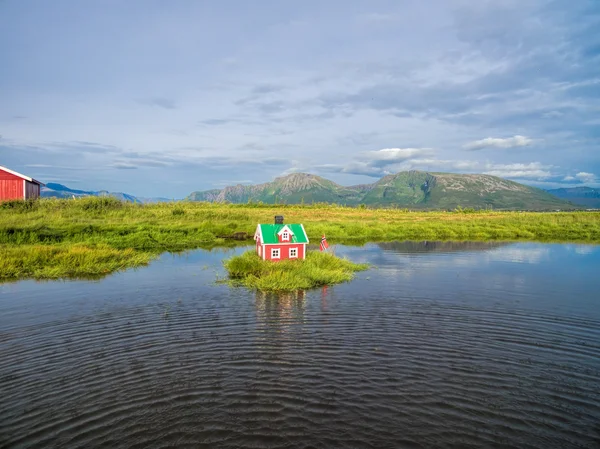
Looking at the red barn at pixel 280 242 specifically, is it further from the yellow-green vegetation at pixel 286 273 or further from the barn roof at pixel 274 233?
the yellow-green vegetation at pixel 286 273

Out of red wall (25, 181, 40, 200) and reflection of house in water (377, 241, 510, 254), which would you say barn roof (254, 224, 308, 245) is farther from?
red wall (25, 181, 40, 200)

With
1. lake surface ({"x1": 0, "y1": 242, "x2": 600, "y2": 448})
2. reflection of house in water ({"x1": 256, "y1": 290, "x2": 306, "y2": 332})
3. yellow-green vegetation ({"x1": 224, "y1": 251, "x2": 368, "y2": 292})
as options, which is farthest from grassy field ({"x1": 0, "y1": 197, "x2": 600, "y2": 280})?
reflection of house in water ({"x1": 256, "y1": 290, "x2": 306, "y2": 332})

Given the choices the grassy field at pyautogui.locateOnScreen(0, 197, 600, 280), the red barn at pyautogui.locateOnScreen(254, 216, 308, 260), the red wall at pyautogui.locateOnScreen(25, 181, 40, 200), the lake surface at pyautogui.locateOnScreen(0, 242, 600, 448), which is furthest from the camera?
the red wall at pyautogui.locateOnScreen(25, 181, 40, 200)

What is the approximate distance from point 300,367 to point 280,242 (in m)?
15.3

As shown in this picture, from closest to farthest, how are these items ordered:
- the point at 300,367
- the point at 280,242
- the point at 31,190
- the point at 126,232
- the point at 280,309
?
the point at 300,367 < the point at 280,309 < the point at 280,242 < the point at 126,232 < the point at 31,190

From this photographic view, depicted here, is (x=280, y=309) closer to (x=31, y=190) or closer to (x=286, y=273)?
(x=286, y=273)

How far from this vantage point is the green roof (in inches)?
1089

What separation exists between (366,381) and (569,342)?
27.5ft

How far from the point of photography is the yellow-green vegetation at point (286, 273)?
23938mm

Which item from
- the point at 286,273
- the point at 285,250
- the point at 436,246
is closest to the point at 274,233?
the point at 285,250

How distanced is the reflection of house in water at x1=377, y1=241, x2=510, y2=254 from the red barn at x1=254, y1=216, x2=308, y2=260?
17.1 m

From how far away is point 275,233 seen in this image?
28078mm

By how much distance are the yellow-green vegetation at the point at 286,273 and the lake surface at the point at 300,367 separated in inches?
49.9

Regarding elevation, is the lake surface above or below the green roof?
below
